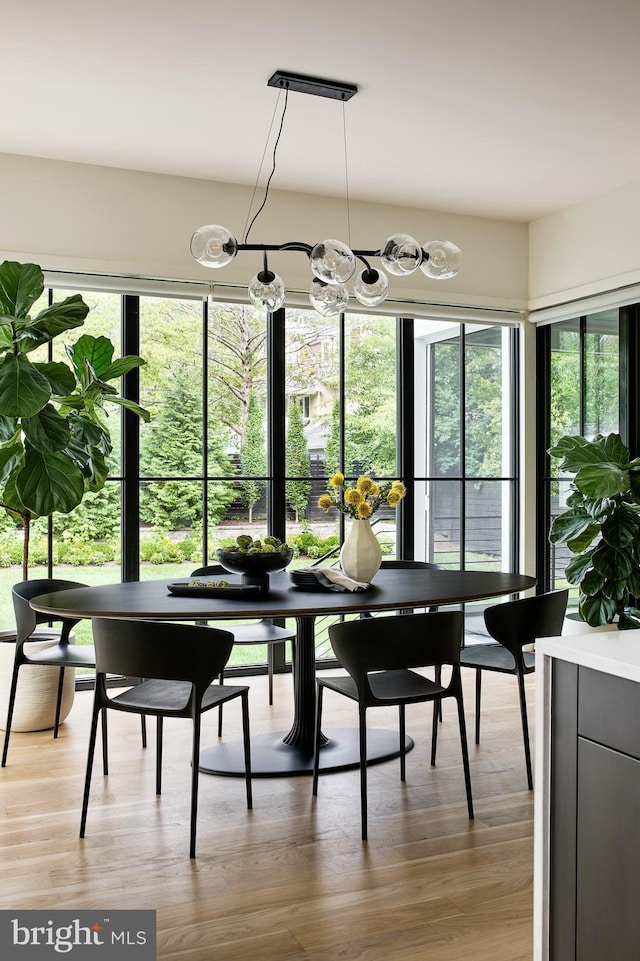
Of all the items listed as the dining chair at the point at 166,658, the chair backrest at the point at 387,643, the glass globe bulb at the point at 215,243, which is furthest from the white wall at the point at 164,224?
the chair backrest at the point at 387,643

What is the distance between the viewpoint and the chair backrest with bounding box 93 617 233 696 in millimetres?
2713

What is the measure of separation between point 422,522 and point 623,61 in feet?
9.86

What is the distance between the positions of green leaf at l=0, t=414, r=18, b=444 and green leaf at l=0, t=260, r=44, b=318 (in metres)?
0.46

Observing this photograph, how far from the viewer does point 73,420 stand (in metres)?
3.95

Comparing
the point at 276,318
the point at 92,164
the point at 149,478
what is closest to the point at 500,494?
the point at 276,318

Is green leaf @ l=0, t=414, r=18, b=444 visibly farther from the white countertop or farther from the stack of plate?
the white countertop

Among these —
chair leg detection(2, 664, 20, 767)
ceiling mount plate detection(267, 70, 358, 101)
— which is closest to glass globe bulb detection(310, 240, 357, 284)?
ceiling mount plate detection(267, 70, 358, 101)

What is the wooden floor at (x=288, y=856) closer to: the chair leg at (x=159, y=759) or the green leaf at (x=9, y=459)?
the chair leg at (x=159, y=759)

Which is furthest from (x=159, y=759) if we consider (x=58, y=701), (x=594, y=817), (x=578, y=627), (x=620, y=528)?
(x=578, y=627)

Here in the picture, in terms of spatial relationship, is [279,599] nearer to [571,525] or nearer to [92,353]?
[571,525]

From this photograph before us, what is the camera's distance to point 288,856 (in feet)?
8.86

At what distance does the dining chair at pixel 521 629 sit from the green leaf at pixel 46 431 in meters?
1.87

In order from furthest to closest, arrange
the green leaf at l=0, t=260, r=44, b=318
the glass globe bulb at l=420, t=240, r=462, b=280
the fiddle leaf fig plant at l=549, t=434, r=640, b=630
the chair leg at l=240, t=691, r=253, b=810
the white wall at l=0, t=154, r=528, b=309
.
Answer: the white wall at l=0, t=154, r=528, b=309
the fiddle leaf fig plant at l=549, t=434, r=640, b=630
the green leaf at l=0, t=260, r=44, b=318
the glass globe bulb at l=420, t=240, r=462, b=280
the chair leg at l=240, t=691, r=253, b=810

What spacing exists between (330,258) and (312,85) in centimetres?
110
